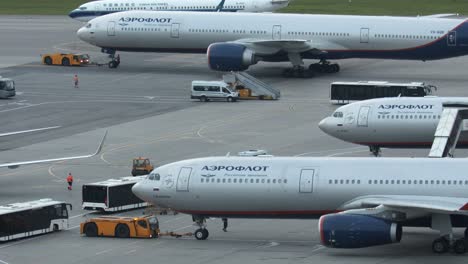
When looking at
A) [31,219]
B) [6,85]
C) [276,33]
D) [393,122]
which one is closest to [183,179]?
[31,219]

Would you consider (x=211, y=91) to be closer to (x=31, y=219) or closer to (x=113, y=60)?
(x=113, y=60)

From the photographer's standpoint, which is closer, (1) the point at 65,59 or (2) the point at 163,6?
(1) the point at 65,59

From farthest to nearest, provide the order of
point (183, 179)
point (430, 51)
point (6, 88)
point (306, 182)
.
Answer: point (430, 51) → point (6, 88) → point (183, 179) → point (306, 182)

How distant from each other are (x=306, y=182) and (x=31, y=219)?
1381 cm

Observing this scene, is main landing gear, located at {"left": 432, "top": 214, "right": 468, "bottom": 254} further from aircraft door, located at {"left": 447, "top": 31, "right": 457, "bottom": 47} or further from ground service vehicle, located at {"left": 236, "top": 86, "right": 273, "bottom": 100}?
aircraft door, located at {"left": 447, "top": 31, "right": 457, "bottom": 47}

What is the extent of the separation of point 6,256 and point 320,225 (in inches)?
564

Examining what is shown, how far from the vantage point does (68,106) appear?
10556 centimetres

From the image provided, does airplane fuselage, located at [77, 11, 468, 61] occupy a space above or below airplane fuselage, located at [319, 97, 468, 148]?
above

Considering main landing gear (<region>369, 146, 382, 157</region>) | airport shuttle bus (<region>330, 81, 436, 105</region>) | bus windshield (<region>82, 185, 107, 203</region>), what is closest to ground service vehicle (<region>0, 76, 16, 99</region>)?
airport shuttle bus (<region>330, 81, 436, 105</region>)

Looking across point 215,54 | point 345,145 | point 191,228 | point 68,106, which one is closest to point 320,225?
point 191,228

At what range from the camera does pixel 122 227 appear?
209 feet

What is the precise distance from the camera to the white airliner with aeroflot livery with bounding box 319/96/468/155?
80.4 meters

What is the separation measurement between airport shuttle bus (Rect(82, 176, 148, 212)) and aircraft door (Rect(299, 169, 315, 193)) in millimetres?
12224

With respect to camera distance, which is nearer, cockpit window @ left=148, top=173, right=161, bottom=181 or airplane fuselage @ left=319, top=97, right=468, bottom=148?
cockpit window @ left=148, top=173, right=161, bottom=181
